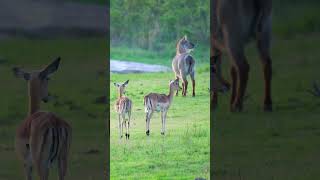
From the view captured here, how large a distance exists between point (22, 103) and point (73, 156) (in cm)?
53

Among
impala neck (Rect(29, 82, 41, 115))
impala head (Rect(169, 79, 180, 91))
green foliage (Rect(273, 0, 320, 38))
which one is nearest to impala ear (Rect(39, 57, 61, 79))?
impala neck (Rect(29, 82, 41, 115))

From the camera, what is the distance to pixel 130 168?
19.7ft

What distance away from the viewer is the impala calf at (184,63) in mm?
6094

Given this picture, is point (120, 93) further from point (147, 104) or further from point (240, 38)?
point (240, 38)

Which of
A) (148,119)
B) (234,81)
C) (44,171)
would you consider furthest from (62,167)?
(234,81)

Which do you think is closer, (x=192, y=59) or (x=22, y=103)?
(x=22, y=103)

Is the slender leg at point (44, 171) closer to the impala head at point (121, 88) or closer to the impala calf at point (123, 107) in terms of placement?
the impala calf at point (123, 107)

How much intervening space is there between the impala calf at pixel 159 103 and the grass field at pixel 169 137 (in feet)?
0.10

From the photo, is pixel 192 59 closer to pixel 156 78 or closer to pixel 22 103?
pixel 156 78

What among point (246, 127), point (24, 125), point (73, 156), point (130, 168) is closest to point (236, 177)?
point (246, 127)

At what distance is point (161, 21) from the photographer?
6.04 m

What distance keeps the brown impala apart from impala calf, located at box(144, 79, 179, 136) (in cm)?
33

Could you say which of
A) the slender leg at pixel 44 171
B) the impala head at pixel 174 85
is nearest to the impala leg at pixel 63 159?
the slender leg at pixel 44 171

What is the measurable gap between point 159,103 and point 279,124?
0.99m
